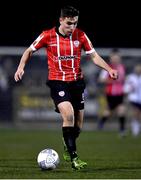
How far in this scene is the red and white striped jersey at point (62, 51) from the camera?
468 inches

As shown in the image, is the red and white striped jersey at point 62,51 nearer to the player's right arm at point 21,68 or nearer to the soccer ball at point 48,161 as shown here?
the player's right arm at point 21,68

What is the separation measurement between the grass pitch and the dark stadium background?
7.20 meters

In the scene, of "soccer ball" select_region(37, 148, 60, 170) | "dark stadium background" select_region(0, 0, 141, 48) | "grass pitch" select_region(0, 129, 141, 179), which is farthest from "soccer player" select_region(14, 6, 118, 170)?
"dark stadium background" select_region(0, 0, 141, 48)

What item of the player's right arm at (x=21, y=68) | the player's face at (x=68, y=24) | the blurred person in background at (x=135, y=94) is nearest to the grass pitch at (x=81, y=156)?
the blurred person in background at (x=135, y=94)

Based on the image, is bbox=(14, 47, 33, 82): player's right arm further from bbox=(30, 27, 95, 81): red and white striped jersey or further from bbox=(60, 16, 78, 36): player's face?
bbox=(60, 16, 78, 36): player's face

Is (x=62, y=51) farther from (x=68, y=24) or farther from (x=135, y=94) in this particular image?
(x=135, y=94)

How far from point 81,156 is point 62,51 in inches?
127

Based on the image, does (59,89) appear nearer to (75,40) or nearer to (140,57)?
(75,40)

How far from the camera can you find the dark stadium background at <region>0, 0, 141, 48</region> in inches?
1157

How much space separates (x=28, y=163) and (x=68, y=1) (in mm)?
17012

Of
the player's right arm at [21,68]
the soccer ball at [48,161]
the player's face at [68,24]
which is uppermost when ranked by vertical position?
the player's face at [68,24]

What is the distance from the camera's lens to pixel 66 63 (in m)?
11.9

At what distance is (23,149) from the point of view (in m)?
16.6

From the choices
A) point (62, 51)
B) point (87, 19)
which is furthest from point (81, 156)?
point (87, 19)
